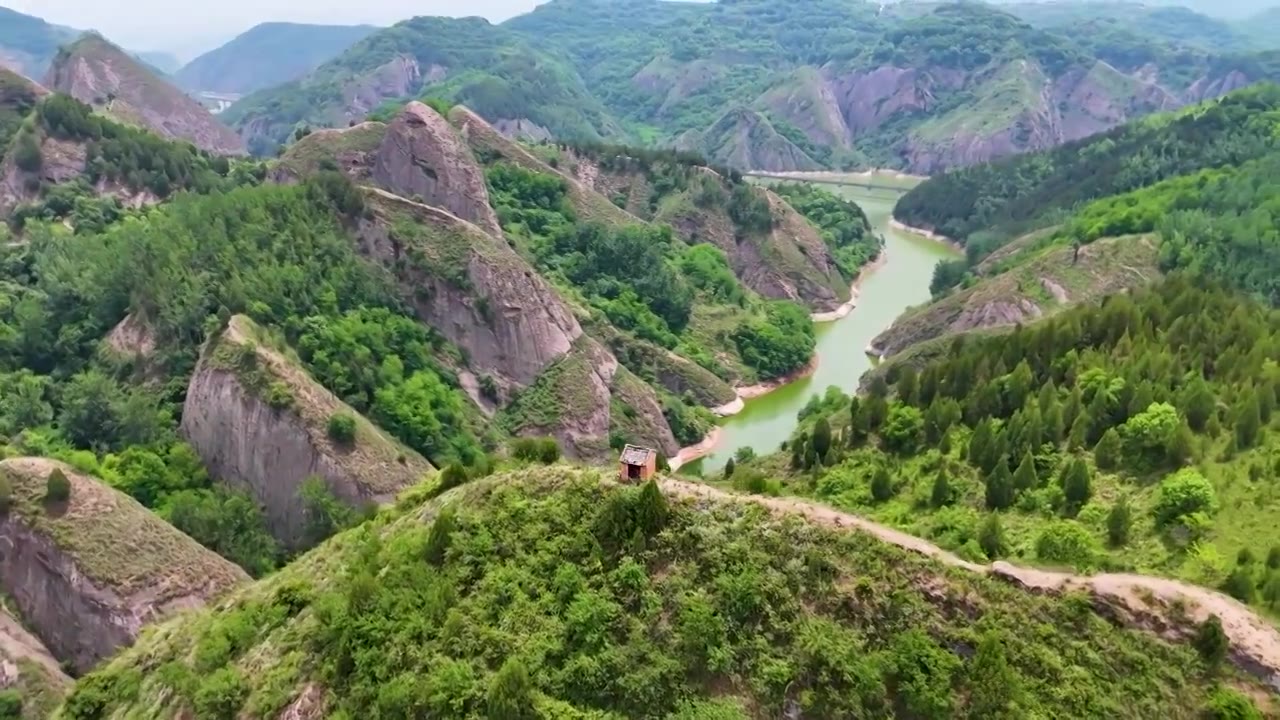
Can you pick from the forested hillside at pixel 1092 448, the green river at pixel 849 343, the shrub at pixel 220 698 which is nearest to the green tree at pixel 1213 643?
the forested hillside at pixel 1092 448

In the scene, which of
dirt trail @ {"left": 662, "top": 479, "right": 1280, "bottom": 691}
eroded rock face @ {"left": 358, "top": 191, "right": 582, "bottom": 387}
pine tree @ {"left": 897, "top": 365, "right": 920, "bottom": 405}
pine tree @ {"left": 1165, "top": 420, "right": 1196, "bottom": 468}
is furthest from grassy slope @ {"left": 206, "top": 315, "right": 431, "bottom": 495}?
pine tree @ {"left": 1165, "top": 420, "right": 1196, "bottom": 468}

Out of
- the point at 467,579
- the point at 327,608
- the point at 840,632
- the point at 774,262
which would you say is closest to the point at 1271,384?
the point at 840,632

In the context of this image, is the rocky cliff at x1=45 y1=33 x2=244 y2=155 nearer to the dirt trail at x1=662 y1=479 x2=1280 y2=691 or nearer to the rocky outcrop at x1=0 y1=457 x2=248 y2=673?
the rocky outcrop at x1=0 y1=457 x2=248 y2=673

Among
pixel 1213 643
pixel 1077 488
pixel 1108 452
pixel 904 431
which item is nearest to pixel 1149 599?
pixel 1213 643

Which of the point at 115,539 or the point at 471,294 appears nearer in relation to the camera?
the point at 115,539

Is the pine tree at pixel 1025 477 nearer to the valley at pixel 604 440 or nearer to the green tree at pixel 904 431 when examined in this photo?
the valley at pixel 604 440

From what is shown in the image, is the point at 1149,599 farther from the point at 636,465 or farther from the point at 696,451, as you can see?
the point at 696,451

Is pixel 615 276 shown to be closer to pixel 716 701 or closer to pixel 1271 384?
pixel 1271 384
